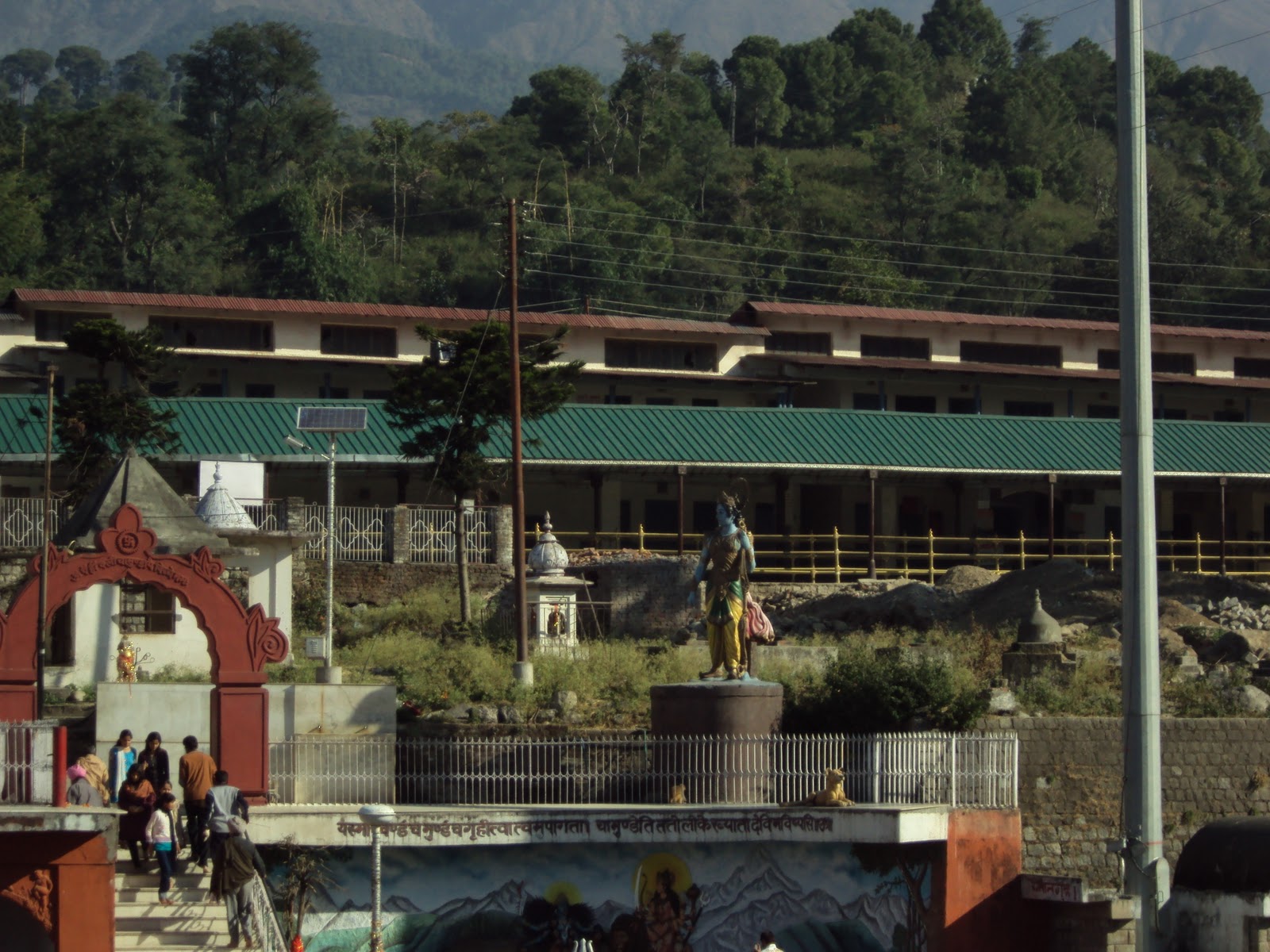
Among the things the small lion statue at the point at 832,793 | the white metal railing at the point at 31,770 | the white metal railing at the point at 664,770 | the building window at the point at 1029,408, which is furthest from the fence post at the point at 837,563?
the white metal railing at the point at 31,770

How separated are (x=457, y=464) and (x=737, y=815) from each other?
632 inches

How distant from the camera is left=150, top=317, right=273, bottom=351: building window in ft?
170

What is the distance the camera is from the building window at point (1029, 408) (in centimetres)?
A: 5566

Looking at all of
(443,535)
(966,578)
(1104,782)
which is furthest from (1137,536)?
(443,535)

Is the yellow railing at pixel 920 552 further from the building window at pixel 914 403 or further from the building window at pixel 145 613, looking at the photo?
the building window at pixel 145 613

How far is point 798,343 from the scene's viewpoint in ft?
182

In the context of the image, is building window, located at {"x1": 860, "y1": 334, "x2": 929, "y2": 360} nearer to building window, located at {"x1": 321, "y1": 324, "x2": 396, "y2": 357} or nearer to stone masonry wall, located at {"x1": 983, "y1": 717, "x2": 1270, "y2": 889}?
building window, located at {"x1": 321, "y1": 324, "x2": 396, "y2": 357}

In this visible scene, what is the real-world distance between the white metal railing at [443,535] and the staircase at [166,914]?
60.8ft

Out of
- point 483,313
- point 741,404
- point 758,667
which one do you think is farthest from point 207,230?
point 758,667

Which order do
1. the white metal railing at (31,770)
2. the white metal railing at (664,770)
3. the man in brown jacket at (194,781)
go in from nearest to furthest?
1. the white metal railing at (31,770)
2. the man in brown jacket at (194,781)
3. the white metal railing at (664,770)

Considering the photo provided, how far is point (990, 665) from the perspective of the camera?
31.1 metres

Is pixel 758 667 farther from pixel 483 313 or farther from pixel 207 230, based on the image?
pixel 207 230

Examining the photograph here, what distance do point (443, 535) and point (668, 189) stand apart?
4897cm

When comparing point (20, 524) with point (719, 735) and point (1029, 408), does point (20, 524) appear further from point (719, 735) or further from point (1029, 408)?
point (1029, 408)
